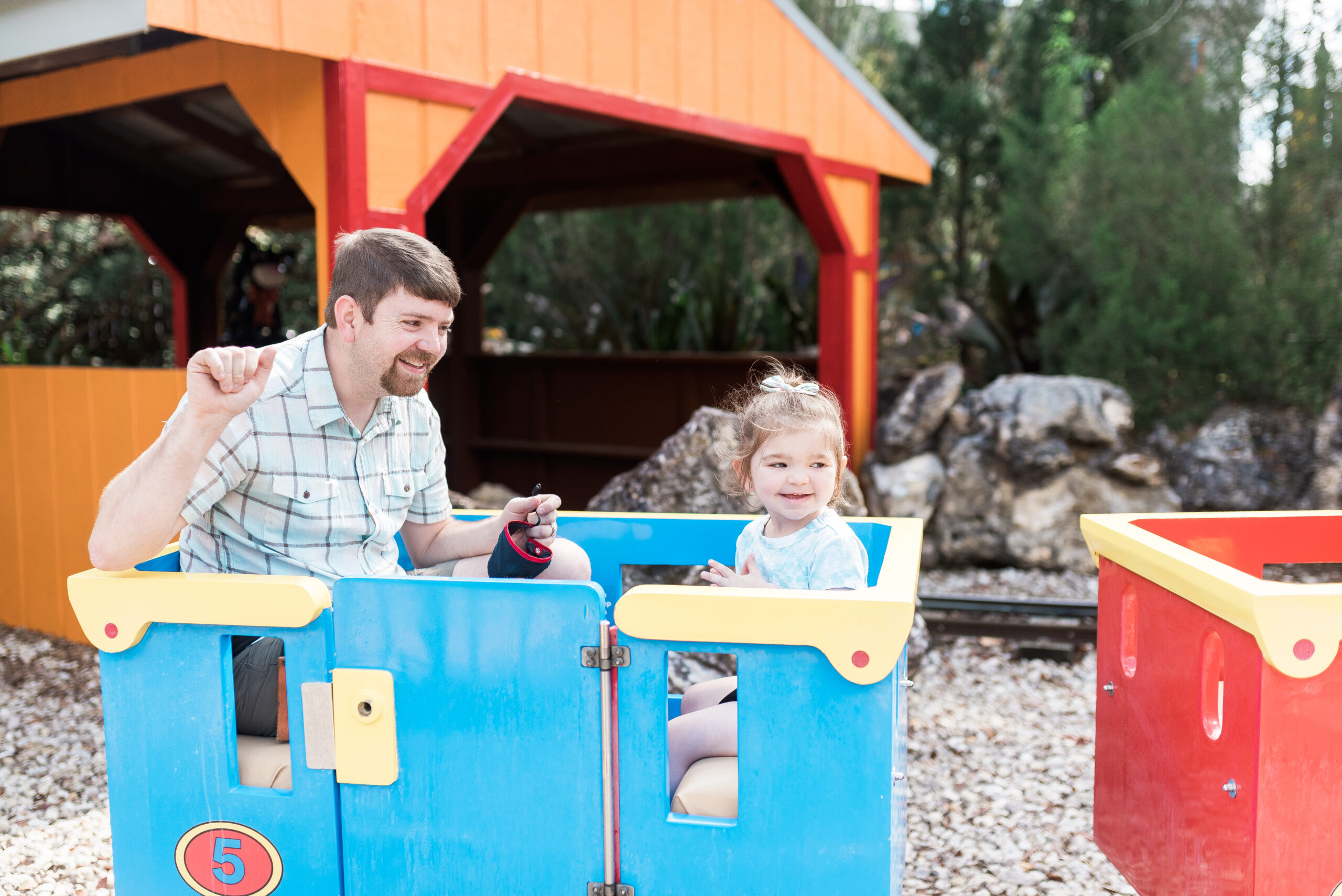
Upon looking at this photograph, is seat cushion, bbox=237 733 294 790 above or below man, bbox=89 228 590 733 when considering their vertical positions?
below

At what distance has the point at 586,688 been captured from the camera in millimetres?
1749

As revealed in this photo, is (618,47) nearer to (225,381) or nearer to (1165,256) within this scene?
(225,381)

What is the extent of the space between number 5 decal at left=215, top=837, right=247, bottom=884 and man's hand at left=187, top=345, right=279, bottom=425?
73cm

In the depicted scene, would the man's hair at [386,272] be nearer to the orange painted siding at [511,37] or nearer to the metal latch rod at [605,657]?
the metal latch rod at [605,657]

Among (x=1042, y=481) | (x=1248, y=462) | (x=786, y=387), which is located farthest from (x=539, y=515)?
(x=1248, y=462)

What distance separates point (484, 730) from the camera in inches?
70.2

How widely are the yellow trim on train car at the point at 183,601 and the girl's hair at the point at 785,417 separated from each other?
88cm

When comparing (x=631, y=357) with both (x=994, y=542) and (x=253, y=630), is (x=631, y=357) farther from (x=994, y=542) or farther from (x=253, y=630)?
(x=253, y=630)

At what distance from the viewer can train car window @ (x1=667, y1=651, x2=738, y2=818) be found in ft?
5.90

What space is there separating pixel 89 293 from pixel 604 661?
13768 mm

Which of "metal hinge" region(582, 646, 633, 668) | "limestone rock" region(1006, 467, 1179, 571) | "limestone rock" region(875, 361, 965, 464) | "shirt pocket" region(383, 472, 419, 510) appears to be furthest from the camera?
"limestone rock" region(875, 361, 965, 464)

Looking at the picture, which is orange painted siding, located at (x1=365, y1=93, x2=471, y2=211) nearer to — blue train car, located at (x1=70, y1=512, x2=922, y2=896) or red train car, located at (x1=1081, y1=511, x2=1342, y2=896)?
blue train car, located at (x1=70, y1=512, x2=922, y2=896)

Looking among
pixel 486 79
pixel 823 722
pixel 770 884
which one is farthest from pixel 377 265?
pixel 486 79

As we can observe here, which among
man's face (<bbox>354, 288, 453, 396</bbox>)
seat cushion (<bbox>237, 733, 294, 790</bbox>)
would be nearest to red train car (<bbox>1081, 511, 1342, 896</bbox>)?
man's face (<bbox>354, 288, 453, 396</bbox>)
